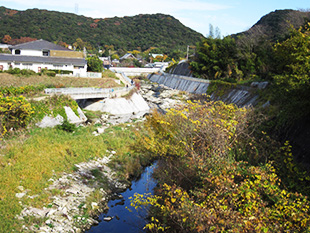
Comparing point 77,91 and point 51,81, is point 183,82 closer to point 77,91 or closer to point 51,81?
point 51,81

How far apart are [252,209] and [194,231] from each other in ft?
6.34

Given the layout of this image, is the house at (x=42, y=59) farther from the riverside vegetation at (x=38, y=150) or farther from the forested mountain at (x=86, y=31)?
the forested mountain at (x=86, y=31)

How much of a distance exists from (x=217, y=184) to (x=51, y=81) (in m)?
31.9

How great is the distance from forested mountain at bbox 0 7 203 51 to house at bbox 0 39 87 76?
72934mm

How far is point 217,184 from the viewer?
9172 mm

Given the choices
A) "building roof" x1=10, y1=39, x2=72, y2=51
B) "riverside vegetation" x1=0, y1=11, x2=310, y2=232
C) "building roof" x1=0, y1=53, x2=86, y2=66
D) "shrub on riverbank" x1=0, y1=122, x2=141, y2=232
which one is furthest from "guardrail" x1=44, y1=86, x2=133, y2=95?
"building roof" x1=10, y1=39, x2=72, y2=51

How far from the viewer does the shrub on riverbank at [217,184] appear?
323 inches

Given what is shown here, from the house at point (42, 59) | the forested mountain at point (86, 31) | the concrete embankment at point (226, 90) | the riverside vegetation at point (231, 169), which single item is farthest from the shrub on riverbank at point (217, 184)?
the forested mountain at point (86, 31)

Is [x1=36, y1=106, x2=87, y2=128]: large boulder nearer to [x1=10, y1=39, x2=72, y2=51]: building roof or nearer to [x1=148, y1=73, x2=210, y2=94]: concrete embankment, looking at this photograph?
[x1=148, y1=73, x2=210, y2=94]: concrete embankment

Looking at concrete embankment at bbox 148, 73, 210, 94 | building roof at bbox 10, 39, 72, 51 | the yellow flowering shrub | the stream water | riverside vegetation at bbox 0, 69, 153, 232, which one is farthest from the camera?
concrete embankment at bbox 148, 73, 210, 94

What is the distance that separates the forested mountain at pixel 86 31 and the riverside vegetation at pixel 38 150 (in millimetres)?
104331

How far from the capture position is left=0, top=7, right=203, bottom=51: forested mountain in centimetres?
13088

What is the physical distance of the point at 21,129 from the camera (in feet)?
67.7

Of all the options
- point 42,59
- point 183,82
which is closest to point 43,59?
point 42,59
